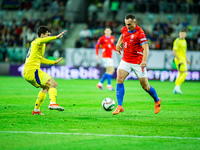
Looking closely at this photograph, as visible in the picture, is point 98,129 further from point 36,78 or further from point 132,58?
point 132,58

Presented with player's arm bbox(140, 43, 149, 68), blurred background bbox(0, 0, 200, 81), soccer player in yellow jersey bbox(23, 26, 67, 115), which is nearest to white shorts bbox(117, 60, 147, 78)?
player's arm bbox(140, 43, 149, 68)

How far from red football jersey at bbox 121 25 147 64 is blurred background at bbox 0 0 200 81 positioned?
54.2 feet

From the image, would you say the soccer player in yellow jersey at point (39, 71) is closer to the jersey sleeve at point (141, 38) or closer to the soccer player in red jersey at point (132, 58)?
the soccer player in red jersey at point (132, 58)

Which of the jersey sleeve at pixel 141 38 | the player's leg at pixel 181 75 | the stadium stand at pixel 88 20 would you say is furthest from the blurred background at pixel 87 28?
the jersey sleeve at pixel 141 38

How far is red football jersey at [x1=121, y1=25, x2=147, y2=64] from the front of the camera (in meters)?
9.24

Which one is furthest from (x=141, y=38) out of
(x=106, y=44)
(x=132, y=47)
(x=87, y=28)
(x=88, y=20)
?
(x=88, y=20)

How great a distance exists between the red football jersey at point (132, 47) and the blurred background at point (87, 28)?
16507 millimetres

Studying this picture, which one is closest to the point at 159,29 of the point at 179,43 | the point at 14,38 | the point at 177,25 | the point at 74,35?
the point at 177,25

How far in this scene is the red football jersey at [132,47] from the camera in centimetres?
924

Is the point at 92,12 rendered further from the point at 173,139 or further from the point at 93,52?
the point at 173,139

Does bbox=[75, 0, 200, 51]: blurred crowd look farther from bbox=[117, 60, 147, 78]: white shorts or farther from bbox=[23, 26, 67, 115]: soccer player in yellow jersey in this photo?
bbox=[23, 26, 67, 115]: soccer player in yellow jersey

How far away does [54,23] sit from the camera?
32.5m

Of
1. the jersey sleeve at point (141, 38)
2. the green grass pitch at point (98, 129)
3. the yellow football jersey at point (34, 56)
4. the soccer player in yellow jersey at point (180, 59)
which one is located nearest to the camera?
the green grass pitch at point (98, 129)

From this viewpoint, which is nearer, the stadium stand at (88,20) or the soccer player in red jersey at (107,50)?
the soccer player in red jersey at (107,50)
